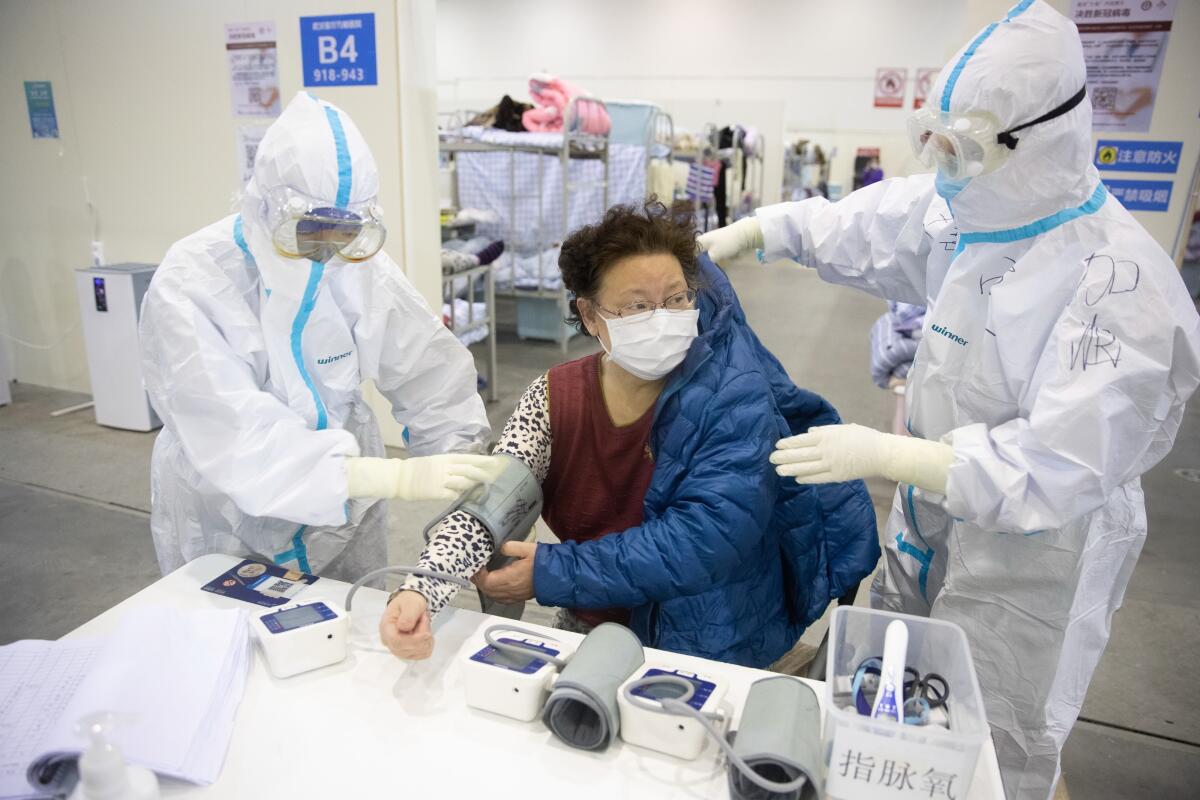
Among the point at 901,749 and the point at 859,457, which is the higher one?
the point at 859,457

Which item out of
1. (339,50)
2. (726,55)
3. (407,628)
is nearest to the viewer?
(407,628)

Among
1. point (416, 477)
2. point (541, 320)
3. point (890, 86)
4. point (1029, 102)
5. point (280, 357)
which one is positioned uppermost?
point (890, 86)

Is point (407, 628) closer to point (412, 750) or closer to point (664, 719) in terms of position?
point (412, 750)

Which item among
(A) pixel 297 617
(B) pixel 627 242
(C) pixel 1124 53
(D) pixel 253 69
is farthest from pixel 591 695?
(D) pixel 253 69

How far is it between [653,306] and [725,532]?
0.37 m

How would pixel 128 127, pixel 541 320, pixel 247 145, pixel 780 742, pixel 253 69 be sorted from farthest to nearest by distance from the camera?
pixel 541 320 → pixel 128 127 → pixel 247 145 → pixel 253 69 → pixel 780 742

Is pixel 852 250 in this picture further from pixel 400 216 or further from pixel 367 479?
pixel 400 216

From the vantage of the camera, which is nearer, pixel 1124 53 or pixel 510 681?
pixel 510 681

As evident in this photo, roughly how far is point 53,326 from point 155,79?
58.4 inches

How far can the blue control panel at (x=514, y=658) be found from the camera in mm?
941

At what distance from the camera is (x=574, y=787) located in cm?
84

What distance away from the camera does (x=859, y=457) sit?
3.85 ft

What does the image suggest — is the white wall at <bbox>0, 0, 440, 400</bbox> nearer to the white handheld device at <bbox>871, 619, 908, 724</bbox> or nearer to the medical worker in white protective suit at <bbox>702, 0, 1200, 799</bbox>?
the medical worker in white protective suit at <bbox>702, 0, 1200, 799</bbox>

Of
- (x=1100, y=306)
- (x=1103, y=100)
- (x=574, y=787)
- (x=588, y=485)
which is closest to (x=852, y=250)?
(x=1100, y=306)
